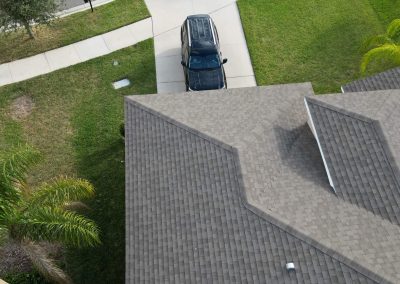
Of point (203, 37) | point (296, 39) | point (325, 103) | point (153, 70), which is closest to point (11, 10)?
point (153, 70)

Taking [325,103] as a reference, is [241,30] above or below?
below

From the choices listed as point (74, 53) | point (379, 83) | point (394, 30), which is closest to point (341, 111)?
point (379, 83)

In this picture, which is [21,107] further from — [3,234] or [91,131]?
[3,234]

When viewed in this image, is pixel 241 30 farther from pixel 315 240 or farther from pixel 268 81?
pixel 315 240

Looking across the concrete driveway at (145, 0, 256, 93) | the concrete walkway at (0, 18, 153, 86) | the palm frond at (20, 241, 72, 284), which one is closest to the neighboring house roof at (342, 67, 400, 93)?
the concrete driveway at (145, 0, 256, 93)

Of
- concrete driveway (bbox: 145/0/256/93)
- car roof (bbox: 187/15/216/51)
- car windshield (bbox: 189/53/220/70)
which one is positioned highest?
car roof (bbox: 187/15/216/51)

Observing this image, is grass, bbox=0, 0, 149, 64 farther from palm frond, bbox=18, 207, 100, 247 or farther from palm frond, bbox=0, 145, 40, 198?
palm frond, bbox=18, 207, 100, 247

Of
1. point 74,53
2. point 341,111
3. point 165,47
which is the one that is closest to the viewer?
point 341,111
